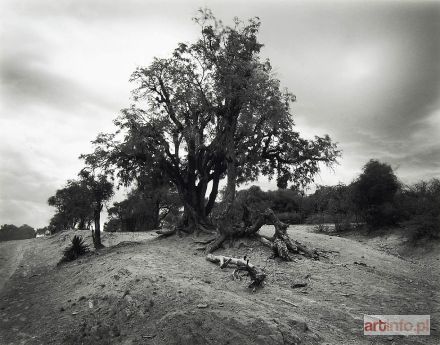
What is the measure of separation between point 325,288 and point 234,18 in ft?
42.8

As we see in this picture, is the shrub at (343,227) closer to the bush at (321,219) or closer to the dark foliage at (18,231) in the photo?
the bush at (321,219)

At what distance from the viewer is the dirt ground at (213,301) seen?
20.2 ft

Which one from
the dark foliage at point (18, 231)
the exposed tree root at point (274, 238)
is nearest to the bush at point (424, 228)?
the exposed tree root at point (274, 238)

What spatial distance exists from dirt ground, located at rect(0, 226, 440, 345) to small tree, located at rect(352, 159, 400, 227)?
841cm

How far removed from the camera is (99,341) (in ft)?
21.9

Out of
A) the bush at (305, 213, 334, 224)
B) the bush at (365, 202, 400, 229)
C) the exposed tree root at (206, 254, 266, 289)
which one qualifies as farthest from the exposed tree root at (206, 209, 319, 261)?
the bush at (305, 213, 334, 224)

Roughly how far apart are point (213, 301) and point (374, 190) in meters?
19.1

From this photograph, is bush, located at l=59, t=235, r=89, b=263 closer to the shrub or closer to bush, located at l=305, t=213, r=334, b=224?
the shrub

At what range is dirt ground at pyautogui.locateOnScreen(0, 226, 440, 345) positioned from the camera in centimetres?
617

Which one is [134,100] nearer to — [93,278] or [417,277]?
[93,278]

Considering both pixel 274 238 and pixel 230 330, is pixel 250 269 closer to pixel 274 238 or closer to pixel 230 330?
pixel 230 330

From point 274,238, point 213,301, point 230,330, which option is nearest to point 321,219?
point 274,238

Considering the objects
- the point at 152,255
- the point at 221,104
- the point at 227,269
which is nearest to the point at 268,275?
the point at 227,269

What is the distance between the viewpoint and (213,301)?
7.02 metres
